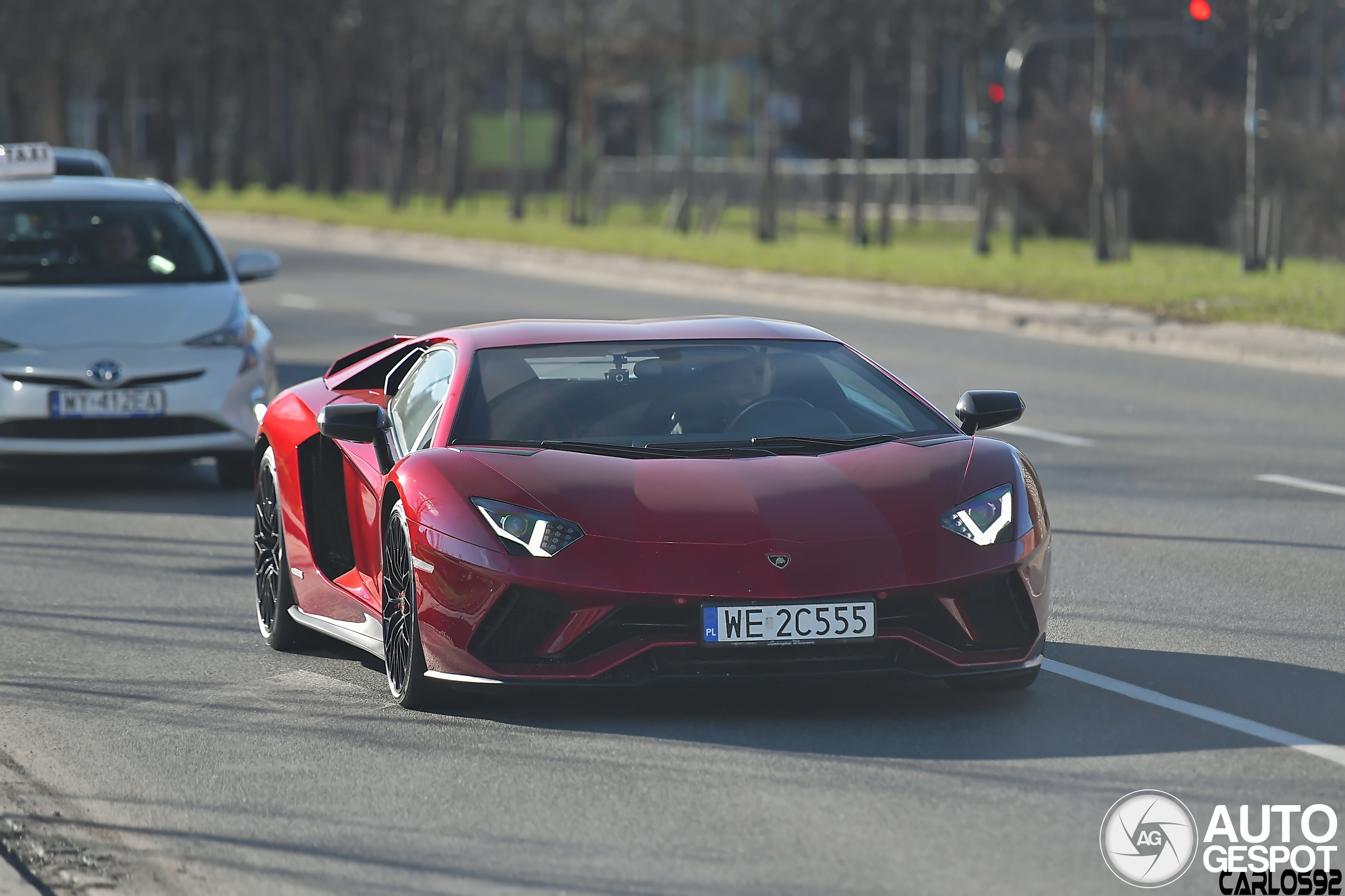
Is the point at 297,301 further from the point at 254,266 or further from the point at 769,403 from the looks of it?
the point at 769,403

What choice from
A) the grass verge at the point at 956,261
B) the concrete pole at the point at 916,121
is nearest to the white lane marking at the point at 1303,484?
the grass verge at the point at 956,261

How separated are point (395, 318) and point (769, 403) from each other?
18214 mm

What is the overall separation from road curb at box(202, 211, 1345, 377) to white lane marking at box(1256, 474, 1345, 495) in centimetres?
683

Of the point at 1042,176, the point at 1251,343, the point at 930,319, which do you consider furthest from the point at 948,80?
the point at 1251,343

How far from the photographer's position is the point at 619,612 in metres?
6.20

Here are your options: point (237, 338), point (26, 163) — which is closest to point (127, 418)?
point (237, 338)

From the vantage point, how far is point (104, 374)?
1186 cm

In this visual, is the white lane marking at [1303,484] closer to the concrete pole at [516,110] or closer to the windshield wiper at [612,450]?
the windshield wiper at [612,450]

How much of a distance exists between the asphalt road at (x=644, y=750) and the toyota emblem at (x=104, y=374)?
1468mm

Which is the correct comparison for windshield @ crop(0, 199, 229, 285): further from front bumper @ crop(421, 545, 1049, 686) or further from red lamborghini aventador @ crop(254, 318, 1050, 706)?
front bumper @ crop(421, 545, 1049, 686)

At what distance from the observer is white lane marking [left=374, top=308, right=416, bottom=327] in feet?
79.3

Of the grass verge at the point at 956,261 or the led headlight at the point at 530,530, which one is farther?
the grass verge at the point at 956,261

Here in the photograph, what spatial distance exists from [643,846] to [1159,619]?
357 cm

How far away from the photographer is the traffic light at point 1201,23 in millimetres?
29734
